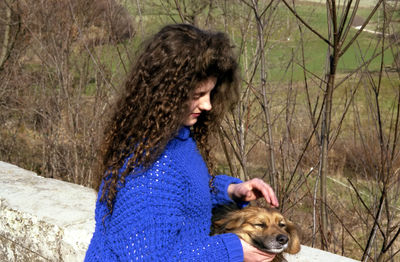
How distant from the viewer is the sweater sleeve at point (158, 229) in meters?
1.51

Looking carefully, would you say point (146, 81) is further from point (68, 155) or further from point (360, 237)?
point (360, 237)

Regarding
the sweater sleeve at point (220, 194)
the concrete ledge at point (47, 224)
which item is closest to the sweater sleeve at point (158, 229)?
the sweater sleeve at point (220, 194)

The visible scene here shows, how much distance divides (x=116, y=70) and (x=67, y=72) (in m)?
0.60

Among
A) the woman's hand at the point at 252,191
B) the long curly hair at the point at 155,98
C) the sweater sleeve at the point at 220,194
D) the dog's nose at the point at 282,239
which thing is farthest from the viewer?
the sweater sleeve at the point at 220,194

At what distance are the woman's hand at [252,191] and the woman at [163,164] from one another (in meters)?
0.31

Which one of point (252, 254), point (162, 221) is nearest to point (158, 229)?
point (162, 221)

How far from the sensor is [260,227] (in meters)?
2.08

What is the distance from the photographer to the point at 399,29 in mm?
3184

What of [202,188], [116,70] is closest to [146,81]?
[202,188]

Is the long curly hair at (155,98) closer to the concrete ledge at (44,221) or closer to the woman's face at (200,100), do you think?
the woman's face at (200,100)

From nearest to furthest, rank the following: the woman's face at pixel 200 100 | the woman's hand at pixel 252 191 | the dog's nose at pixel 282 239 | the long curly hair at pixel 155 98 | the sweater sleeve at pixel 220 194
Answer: the long curly hair at pixel 155 98
the woman's face at pixel 200 100
the dog's nose at pixel 282 239
the woman's hand at pixel 252 191
the sweater sleeve at pixel 220 194

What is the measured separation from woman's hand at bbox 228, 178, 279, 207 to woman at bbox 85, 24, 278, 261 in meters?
0.31

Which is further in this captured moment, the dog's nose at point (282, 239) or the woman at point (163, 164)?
the dog's nose at point (282, 239)

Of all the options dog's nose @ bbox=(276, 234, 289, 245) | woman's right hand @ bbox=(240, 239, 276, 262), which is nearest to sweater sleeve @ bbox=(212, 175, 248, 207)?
dog's nose @ bbox=(276, 234, 289, 245)
